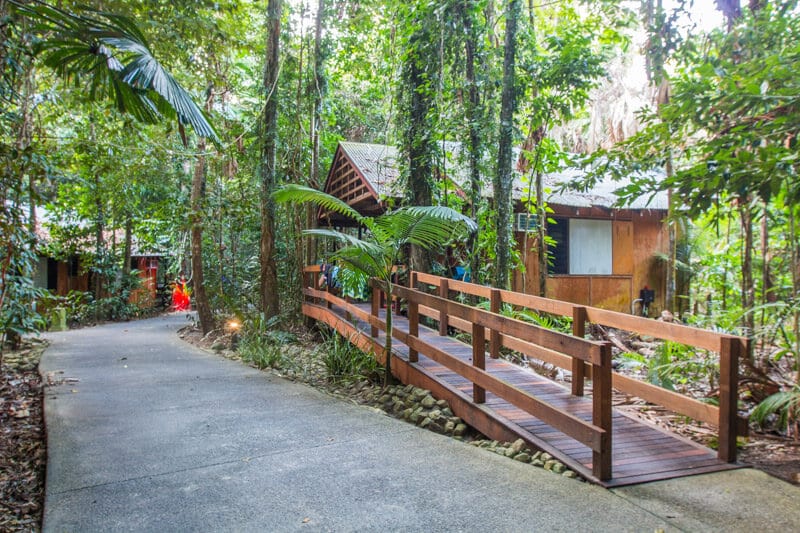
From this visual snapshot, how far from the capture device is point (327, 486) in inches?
127

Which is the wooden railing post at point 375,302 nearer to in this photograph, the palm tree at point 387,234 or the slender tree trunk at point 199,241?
the palm tree at point 387,234

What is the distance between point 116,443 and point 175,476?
3.31 feet

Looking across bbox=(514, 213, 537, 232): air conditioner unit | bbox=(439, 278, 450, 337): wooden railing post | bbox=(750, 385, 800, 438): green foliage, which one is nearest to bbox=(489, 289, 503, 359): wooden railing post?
bbox=(439, 278, 450, 337): wooden railing post

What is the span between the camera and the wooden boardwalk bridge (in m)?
3.19

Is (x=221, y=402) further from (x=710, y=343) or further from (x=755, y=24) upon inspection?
(x=755, y=24)

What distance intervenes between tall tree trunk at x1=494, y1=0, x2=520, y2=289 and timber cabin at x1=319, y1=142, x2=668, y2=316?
2.46 meters

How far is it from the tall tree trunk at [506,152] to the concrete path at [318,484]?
3254 mm

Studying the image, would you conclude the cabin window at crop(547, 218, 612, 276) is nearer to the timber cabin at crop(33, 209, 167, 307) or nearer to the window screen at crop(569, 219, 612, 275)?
the window screen at crop(569, 219, 612, 275)

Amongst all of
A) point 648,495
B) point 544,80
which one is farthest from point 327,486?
point 544,80

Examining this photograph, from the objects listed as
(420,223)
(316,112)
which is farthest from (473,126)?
(316,112)

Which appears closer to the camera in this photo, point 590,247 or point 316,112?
point 316,112

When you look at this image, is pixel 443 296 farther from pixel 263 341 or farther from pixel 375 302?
pixel 263 341

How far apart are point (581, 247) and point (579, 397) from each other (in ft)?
26.7

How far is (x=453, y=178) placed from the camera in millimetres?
9117
